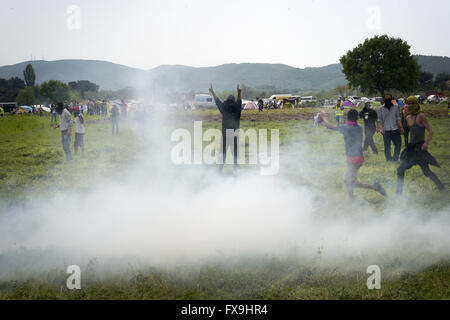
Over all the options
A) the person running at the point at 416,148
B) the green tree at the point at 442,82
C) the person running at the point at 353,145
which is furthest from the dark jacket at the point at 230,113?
the green tree at the point at 442,82

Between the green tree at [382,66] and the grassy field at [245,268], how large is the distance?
148 feet

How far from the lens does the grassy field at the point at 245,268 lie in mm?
3576

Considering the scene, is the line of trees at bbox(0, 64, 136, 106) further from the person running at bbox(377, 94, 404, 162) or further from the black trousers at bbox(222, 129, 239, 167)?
the person running at bbox(377, 94, 404, 162)

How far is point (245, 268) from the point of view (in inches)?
159

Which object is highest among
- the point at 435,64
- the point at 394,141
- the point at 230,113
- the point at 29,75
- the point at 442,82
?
the point at 435,64

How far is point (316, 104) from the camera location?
4375cm

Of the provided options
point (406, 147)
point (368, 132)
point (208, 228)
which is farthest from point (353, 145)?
point (368, 132)

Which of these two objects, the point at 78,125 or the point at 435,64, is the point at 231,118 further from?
the point at 435,64

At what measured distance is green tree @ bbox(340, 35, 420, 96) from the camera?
177 feet

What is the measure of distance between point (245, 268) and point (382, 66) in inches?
2294

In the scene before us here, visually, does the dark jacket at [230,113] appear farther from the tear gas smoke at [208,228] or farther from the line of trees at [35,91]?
the line of trees at [35,91]
